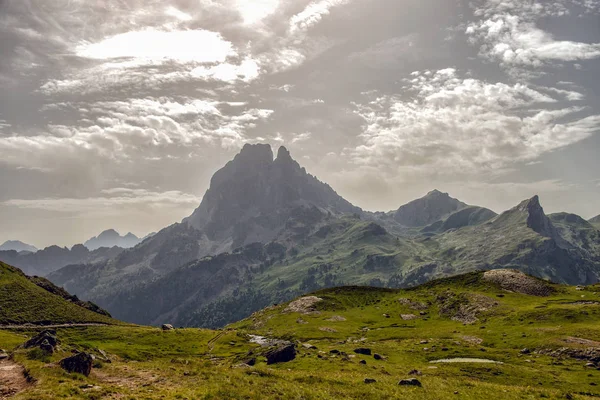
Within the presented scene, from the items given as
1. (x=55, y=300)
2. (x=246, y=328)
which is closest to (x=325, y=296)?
(x=246, y=328)

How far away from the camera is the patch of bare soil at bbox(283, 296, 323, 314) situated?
159000mm

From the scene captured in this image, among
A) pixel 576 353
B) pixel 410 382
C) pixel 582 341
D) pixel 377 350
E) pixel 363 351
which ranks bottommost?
pixel 377 350

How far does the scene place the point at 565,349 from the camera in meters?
71.2

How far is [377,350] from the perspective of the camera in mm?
79938

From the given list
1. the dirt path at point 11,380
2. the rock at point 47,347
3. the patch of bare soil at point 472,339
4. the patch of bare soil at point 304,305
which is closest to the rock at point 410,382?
the dirt path at point 11,380

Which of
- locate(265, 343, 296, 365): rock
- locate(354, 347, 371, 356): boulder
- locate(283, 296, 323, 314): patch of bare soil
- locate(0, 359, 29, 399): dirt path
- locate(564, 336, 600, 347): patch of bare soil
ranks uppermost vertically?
locate(0, 359, 29, 399): dirt path

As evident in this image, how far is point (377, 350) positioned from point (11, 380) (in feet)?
227

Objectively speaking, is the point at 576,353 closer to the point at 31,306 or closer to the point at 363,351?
the point at 363,351

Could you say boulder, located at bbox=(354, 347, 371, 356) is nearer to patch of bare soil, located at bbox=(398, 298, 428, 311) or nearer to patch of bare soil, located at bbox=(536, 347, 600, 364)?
patch of bare soil, located at bbox=(536, 347, 600, 364)

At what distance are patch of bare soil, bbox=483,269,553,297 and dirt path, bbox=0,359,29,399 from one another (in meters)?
165

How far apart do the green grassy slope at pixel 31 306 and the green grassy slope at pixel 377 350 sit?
637 inches

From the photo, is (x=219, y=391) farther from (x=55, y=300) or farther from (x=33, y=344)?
(x=55, y=300)

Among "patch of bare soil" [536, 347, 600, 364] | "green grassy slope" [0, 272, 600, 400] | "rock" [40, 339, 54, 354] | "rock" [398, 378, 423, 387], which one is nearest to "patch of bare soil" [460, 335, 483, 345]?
"green grassy slope" [0, 272, 600, 400]

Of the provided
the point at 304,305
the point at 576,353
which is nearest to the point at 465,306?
the point at 576,353
